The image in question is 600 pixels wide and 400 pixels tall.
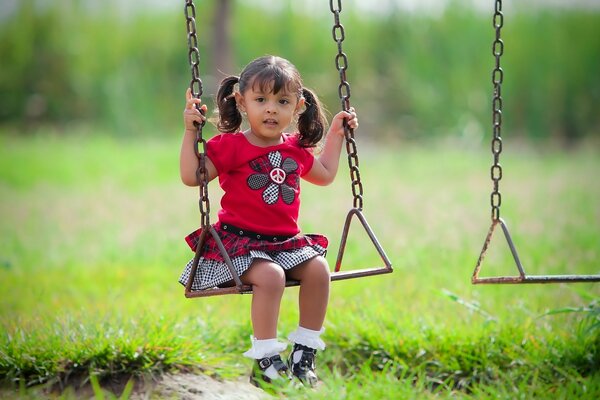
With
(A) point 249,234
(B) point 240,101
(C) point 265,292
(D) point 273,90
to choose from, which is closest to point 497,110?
(D) point 273,90

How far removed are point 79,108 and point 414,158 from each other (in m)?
6.53

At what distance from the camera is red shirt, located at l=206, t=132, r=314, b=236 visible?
3662 millimetres

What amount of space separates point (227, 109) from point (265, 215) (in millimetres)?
526

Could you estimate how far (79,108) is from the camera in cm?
1584

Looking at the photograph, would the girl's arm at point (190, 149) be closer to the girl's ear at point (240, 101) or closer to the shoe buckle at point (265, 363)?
the girl's ear at point (240, 101)

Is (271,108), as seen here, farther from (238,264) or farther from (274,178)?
(238,264)

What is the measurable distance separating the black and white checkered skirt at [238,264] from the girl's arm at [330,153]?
1.33 ft

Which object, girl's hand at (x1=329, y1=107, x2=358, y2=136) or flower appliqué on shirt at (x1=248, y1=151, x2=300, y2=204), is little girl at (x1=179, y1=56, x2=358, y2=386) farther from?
girl's hand at (x1=329, y1=107, x2=358, y2=136)

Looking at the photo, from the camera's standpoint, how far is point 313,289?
3637 millimetres

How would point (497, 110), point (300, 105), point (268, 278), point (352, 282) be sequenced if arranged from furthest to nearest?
point (352, 282), point (497, 110), point (300, 105), point (268, 278)

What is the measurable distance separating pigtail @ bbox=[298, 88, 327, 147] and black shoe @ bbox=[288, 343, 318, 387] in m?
0.91

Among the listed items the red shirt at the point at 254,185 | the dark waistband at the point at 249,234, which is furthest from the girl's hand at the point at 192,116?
the dark waistband at the point at 249,234

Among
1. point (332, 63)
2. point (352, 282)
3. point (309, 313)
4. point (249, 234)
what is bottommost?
point (352, 282)

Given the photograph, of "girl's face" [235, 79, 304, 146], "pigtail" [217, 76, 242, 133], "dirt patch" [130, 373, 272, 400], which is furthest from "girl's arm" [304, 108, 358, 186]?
"dirt patch" [130, 373, 272, 400]
